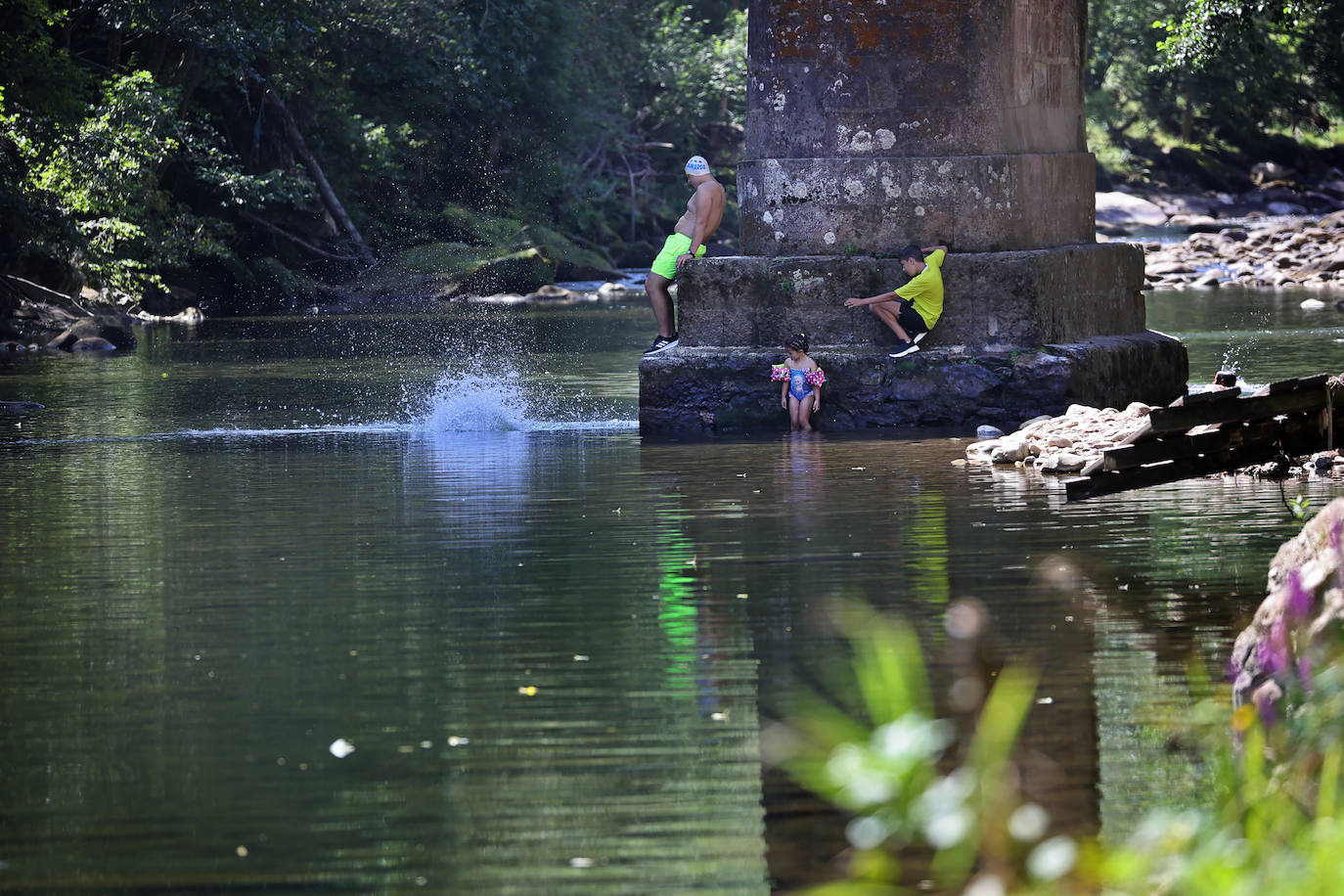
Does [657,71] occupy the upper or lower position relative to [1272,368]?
upper

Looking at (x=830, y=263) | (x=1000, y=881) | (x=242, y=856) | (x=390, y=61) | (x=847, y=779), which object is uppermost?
(x=390, y=61)

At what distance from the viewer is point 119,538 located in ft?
30.3

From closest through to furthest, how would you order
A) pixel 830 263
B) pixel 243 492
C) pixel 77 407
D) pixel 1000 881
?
1. pixel 1000 881
2. pixel 243 492
3. pixel 830 263
4. pixel 77 407

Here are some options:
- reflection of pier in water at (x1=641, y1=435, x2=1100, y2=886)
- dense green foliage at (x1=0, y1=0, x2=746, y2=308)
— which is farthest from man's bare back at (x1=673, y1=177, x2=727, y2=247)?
dense green foliage at (x1=0, y1=0, x2=746, y2=308)

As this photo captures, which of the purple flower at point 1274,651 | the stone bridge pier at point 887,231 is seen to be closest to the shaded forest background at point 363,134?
the stone bridge pier at point 887,231

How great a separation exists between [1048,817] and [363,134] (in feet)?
117

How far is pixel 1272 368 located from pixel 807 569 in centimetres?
1008

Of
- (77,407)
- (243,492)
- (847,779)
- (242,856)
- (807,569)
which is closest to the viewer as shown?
(847,779)

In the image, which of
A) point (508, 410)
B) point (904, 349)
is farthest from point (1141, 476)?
point (508, 410)

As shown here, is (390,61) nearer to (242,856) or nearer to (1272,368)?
(1272,368)

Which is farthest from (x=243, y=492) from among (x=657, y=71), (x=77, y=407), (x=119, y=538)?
(x=657, y=71)

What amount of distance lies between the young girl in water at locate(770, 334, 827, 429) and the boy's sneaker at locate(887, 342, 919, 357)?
510 mm

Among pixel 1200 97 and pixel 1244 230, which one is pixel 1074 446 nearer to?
pixel 1244 230

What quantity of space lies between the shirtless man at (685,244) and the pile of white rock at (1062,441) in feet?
10.4
